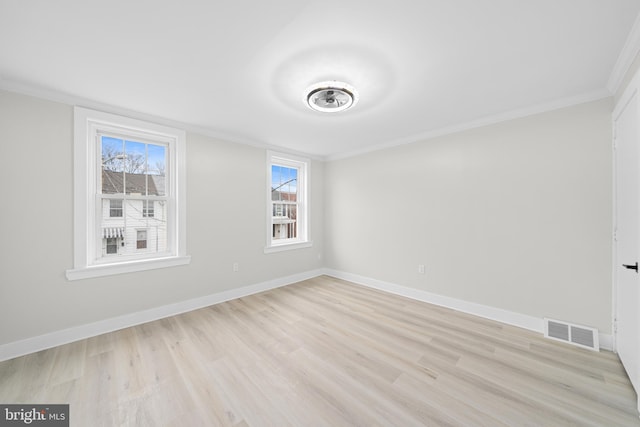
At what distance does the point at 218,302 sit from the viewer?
3.35 metres

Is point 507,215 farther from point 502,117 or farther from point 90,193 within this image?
point 90,193

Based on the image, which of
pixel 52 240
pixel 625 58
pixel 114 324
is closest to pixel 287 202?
pixel 114 324

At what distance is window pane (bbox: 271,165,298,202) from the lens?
14.1 ft

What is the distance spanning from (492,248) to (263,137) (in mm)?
3467

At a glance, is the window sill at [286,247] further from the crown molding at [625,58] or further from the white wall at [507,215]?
the crown molding at [625,58]

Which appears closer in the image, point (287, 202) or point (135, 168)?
point (135, 168)

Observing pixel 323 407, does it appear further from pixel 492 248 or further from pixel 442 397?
pixel 492 248

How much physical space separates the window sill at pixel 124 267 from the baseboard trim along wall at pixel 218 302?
0.50 m

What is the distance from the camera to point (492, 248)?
285 centimetres

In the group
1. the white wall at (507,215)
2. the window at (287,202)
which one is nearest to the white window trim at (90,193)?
the window at (287,202)

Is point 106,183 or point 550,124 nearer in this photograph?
point 550,124

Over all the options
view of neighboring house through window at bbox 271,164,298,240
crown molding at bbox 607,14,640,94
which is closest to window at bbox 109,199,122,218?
view of neighboring house through window at bbox 271,164,298,240

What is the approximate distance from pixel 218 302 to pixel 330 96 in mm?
3068

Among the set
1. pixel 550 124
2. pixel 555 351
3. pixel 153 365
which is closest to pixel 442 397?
pixel 555 351
